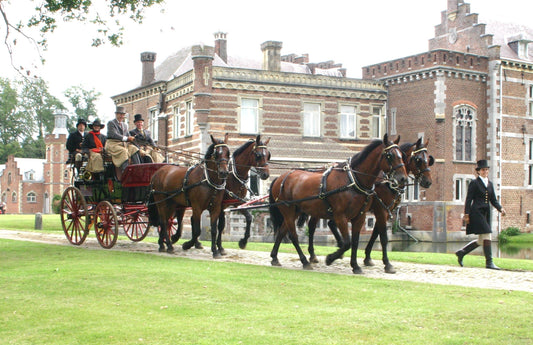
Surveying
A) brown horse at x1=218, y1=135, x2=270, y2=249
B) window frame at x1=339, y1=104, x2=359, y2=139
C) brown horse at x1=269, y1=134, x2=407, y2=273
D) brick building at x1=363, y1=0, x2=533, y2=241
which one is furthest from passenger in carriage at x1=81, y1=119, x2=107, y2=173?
brick building at x1=363, y1=0, x2=533, y2=241

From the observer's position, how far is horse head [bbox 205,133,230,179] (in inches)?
492

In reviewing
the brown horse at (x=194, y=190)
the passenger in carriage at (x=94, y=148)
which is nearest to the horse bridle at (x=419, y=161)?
the brown horse at (x=194, y=190)

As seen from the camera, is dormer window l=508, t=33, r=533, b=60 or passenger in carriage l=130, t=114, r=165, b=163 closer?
passenger in carriage l=130, t=114, r=165, b=163

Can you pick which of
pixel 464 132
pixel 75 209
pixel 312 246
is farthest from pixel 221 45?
pixel 312 246

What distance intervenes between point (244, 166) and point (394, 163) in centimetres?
339

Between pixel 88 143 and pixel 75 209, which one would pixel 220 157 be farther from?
pixel 75 209

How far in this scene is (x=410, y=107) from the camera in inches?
1390

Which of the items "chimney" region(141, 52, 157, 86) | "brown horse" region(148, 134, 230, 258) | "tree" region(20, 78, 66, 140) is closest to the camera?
"brown horse" region(148, 134, 230, 258)

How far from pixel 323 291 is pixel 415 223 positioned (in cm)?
2740

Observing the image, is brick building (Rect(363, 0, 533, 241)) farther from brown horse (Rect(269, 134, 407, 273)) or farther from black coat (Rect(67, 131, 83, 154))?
brown horse (Rect(269, 134, 407, 273))

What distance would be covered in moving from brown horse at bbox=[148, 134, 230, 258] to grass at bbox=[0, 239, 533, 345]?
2.45 m

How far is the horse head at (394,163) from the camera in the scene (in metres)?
10.7

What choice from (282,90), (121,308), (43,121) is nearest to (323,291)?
(121,308)

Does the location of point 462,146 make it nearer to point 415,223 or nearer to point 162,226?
point 415,223
